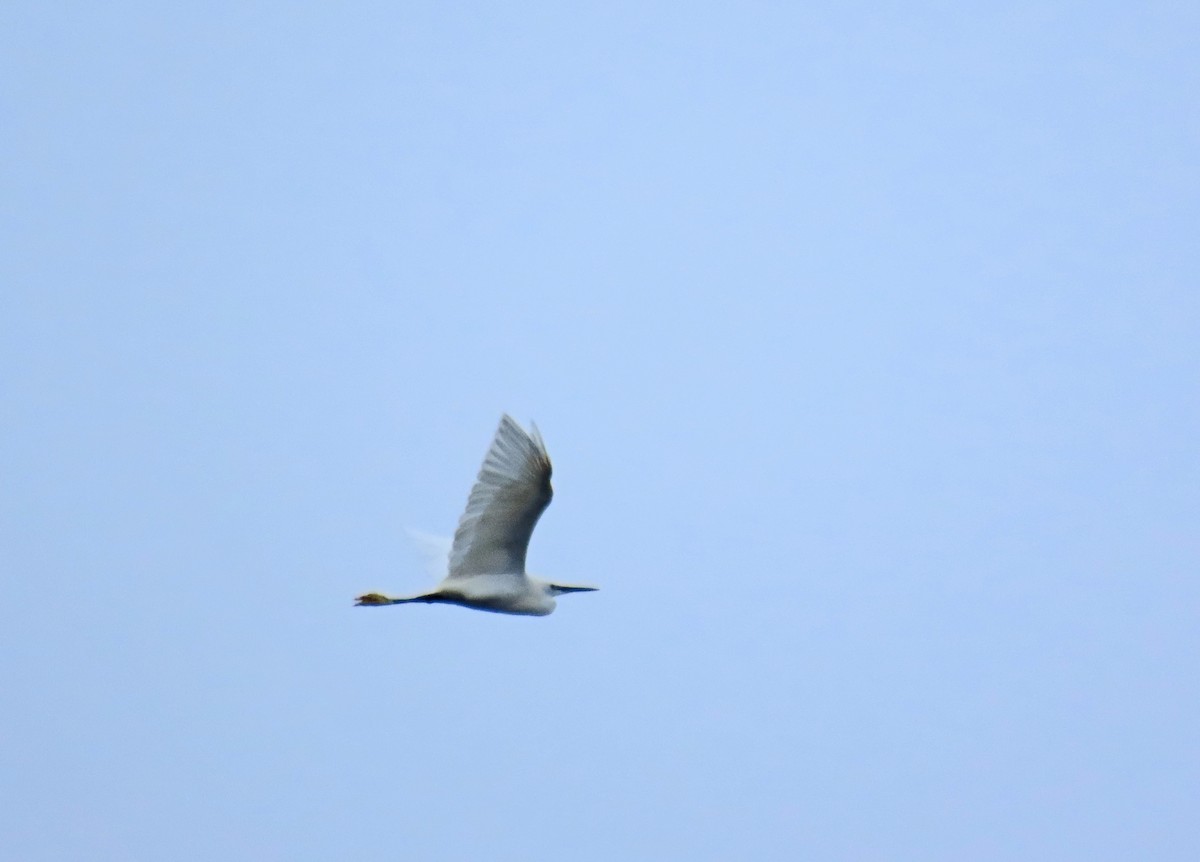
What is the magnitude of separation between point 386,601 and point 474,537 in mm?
1274

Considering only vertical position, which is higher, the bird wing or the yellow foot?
the bird wing

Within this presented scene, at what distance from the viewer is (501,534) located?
15.4 m

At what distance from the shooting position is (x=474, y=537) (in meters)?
15.4

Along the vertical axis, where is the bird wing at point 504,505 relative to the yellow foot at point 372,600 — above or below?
above

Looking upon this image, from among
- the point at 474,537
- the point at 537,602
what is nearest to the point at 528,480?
the point at 474,537

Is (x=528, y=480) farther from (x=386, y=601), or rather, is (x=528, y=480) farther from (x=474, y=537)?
(x=386, y=601)

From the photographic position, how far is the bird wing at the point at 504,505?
Result: 14477mm

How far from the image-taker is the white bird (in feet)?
47.6

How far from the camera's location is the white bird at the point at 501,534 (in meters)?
14.5

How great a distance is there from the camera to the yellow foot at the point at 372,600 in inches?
623

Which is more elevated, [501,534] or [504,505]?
[504,505]

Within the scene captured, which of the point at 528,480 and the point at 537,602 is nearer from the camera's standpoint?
the point at 528,480

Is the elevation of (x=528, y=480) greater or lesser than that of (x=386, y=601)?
greater

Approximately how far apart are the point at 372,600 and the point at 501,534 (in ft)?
5.36
